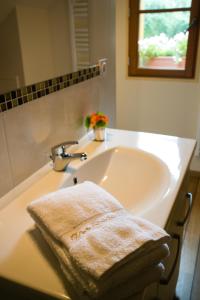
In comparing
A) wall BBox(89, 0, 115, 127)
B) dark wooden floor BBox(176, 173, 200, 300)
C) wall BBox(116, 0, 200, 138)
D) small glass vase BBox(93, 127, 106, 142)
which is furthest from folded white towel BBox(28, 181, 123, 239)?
wall BBox(116, 0, 200, 138)

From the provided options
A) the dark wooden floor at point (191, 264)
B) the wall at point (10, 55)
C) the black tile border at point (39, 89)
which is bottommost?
the dark wooden floor at point (191, 264)

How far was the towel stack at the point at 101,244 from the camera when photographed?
0.60 m

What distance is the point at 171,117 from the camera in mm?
2838

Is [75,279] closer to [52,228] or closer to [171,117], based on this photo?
[52,228]

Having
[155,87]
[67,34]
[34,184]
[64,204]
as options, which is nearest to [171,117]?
[155,87]

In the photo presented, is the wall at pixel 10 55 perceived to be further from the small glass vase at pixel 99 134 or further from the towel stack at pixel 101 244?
the small glass vase at pixel 99 134

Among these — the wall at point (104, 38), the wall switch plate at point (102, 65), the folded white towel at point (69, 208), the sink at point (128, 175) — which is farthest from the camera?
the wall switch plate at point (102, 65)

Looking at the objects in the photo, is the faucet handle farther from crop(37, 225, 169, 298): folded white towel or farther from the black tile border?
crop(37, 225, 169, 298): folded white towel

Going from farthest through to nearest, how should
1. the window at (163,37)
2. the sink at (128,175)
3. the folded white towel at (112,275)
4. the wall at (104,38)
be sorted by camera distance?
1. the window at (163,37)
2. the wall at (104,38)
3. the sink at (128,175)
4. the folded white towel at (112,275)

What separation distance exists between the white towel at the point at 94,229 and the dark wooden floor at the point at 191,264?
1200mm

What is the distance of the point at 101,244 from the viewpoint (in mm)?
640

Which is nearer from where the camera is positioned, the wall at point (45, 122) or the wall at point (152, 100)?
the wall at point (45, 122)

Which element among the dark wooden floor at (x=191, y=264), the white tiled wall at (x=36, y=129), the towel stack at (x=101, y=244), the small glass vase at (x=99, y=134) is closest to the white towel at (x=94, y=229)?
the towel stack at (x=101, y=244)

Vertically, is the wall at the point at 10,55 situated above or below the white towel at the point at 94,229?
above
